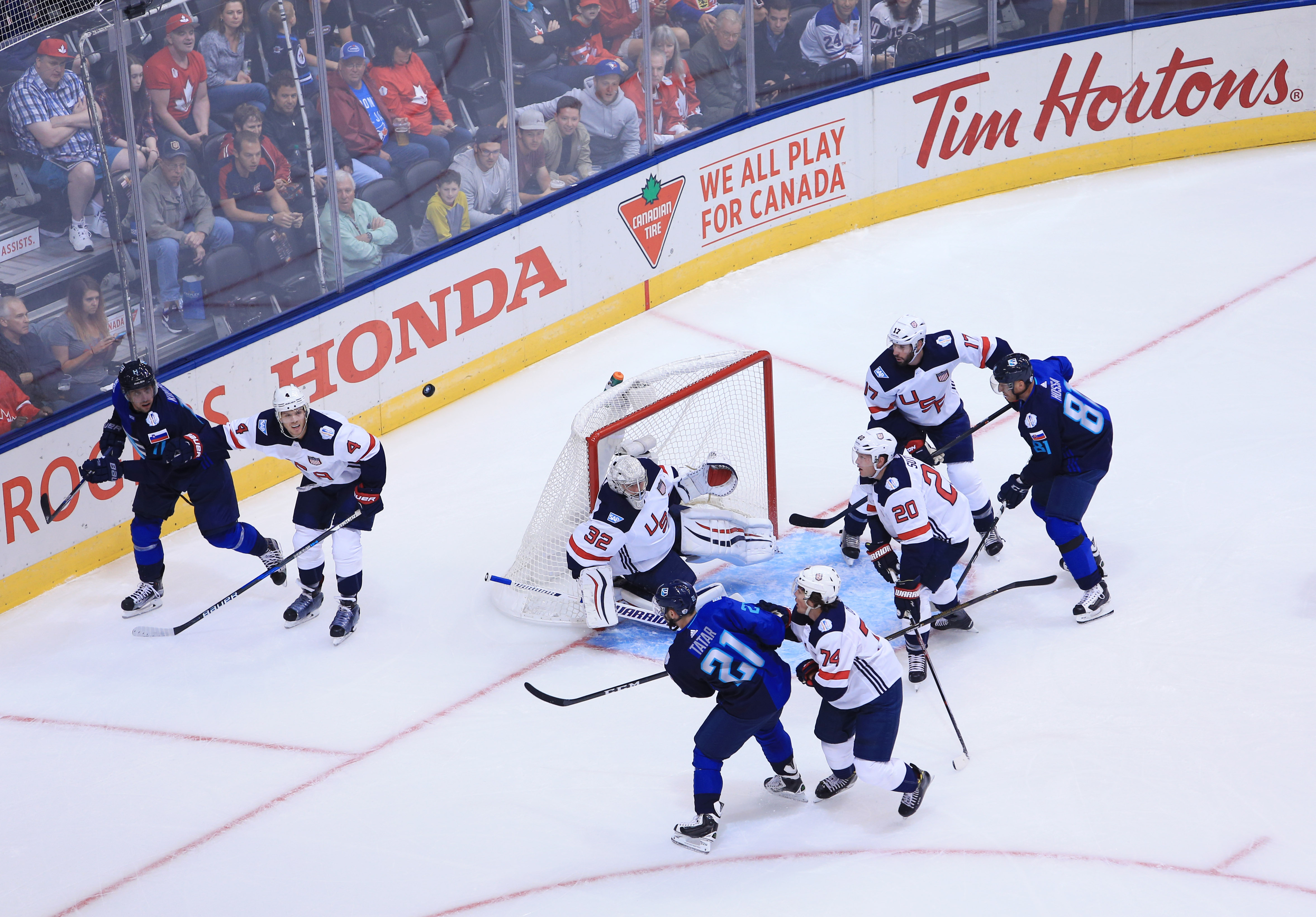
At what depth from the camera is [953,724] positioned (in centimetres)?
547

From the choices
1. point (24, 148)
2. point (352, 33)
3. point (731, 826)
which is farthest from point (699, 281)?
point (731, 826)

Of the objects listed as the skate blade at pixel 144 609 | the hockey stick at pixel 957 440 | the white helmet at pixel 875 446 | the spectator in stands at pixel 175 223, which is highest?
the spectator in stands at pixel 175 223

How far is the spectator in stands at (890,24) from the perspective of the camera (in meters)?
9.80

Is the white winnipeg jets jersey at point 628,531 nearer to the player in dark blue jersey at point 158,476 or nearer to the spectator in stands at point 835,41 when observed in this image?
the player in dark blue jersey at point 158,476

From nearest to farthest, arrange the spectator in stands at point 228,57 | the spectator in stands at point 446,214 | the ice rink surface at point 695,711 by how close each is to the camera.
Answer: the ice rink surface at point 695,711 < the spectator in stands at point 228,57 < the spectator in stands at point 446,214

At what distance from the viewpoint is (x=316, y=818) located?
18.2 feet

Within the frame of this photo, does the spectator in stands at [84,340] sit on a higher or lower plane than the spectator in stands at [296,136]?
lower

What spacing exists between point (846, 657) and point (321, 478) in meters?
Answer: 2.62

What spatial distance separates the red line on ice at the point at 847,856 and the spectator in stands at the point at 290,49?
14.2ft

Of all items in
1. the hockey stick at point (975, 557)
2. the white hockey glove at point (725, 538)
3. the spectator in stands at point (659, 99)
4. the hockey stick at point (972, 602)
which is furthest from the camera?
the spectator in stands at point (659, 99)

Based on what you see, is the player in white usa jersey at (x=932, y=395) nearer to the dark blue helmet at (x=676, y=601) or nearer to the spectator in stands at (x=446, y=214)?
the dark blue helmet at (x=676, y=601)

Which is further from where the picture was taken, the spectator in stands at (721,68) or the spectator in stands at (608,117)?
the spectator in stands at (721,68)

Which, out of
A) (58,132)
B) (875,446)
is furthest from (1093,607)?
(58,132)

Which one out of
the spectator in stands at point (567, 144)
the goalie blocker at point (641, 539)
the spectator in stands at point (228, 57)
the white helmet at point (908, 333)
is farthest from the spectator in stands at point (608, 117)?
the white helmet at point (908, 333)
